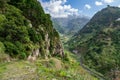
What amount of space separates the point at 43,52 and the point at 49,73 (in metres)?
45.7

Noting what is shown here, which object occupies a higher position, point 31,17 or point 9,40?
point 31,17

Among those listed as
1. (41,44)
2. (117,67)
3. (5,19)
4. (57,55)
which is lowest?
(117,67)

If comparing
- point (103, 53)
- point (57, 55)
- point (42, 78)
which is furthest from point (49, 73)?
point (103, 53)

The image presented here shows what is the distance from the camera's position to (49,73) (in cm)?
2189

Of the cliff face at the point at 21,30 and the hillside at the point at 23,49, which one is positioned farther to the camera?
the cliff face at the point at 21,30

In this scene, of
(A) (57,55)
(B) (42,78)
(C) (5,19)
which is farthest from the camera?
(A) (57,55)

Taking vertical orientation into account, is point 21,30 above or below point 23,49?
above

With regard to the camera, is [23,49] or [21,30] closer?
[23,49]

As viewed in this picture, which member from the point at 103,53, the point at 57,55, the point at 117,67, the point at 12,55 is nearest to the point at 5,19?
the point at 12,55

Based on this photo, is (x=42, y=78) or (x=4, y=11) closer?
(x=42, y=78)

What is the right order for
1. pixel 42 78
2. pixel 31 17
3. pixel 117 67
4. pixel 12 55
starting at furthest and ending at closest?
pixel 117 67, pixel 31 17, pixel 12 55, pixel 42 78

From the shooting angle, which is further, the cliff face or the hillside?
the cliff face

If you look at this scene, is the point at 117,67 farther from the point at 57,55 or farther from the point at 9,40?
the point at 9,40

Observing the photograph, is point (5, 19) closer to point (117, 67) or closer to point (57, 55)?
point (57, 55)
